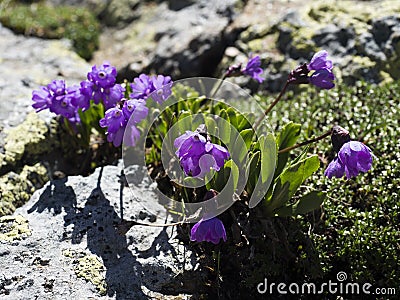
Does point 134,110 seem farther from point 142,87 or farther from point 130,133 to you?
point 142,87

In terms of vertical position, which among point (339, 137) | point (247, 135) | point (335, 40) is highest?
point (339, 137)

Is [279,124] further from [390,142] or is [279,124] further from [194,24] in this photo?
[194,24]

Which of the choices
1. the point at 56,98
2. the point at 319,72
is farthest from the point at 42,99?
the point at 319,72

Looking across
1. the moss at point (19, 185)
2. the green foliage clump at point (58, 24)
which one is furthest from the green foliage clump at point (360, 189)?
the green foliage clump at point (58, 24)

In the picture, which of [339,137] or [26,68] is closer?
[339,137]

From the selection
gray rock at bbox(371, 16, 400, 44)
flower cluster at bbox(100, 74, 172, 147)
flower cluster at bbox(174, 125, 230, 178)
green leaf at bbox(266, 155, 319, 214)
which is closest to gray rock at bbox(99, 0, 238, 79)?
gray rock at bbox(371, 16, 400, 44)

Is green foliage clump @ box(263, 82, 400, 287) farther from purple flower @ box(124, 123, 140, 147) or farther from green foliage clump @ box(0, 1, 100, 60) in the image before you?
green foliage clump @ box(0, 1, 100, 60)
